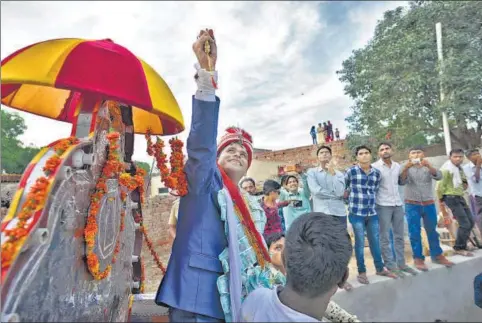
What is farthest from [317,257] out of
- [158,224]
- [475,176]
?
[158,224]

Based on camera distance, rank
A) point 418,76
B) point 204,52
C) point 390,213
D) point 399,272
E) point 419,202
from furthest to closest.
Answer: point 418,76 → point 419,202 → point 390,213 → point 399,272 → point 204,52

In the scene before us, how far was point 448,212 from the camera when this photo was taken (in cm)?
505

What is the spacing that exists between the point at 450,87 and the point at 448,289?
2.60m

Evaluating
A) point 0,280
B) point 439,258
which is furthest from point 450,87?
point 0,280

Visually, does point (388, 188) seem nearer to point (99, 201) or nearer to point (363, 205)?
point (363, 205)

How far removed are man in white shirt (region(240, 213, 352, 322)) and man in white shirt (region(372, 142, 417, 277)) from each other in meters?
3.37

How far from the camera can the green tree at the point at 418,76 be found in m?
3.44

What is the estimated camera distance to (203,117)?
158 cm

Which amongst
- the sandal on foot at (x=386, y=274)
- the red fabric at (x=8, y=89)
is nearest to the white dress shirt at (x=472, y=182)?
the sandal on foot at (x=386, y=274)

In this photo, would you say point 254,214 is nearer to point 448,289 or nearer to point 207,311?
point 207,311

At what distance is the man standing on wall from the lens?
4316 millimetres

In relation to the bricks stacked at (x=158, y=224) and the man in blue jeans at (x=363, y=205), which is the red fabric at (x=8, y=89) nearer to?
the man in blue jeans at (x=363, y=205)

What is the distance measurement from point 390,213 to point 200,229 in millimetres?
3458

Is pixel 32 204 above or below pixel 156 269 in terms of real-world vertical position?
above
